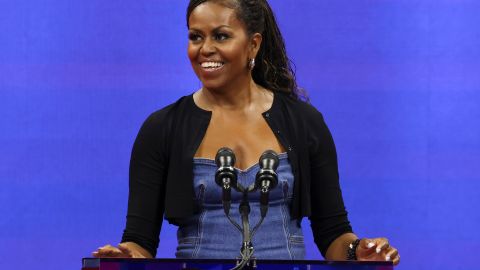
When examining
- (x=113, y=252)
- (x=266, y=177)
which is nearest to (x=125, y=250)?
(x=113, y=252)

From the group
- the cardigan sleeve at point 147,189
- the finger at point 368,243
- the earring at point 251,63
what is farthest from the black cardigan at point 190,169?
the finger at point 368,243

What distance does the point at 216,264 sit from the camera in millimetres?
1834

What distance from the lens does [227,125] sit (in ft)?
7.85

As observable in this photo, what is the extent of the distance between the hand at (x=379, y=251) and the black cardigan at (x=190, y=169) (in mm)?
251

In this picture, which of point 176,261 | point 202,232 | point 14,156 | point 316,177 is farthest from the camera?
point 14,156

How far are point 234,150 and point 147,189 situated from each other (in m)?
0.23

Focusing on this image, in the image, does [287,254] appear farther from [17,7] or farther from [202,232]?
[17,7]

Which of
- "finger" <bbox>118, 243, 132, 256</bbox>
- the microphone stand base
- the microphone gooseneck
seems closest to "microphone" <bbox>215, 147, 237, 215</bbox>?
the microphone gooseneck

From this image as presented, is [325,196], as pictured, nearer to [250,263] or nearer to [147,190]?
[147,190]

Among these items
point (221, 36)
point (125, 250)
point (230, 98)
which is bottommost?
point (125, 250)

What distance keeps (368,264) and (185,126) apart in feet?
2.34

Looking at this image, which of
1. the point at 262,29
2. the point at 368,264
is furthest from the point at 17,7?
the point at 368,264

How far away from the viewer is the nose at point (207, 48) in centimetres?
230

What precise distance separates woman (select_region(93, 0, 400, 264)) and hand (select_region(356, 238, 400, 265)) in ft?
0.13
